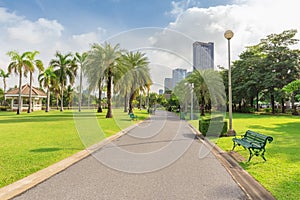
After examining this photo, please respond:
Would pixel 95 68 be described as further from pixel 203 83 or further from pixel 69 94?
pixel 69 94

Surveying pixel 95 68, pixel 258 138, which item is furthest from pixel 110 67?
pixel 258 138

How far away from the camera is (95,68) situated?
2500cm

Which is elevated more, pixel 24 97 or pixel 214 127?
pixel 24 97

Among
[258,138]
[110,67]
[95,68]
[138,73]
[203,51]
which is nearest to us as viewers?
[258,138]

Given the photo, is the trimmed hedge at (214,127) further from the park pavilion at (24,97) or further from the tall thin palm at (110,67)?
the park pavilion at (24,97)

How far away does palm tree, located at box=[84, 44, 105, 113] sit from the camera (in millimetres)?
24734

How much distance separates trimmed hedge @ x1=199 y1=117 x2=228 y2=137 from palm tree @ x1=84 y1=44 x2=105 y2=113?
15.3m

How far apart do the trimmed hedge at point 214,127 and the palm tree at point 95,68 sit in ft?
50.3

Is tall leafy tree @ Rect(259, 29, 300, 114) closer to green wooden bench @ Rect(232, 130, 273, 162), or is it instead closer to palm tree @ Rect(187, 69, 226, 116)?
palm tree @ Rect(187, 69, 226, 116)

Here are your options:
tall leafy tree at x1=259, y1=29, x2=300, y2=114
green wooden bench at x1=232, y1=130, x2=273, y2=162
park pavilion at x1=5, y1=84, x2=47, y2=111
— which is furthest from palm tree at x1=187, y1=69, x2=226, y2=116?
park pavilion at x1=5, y1=84, x2=47, y2=111

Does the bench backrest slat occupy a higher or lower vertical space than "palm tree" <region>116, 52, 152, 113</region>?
lower

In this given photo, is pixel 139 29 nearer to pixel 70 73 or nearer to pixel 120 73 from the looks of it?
pixel 120 73

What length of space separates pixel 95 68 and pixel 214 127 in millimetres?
16778

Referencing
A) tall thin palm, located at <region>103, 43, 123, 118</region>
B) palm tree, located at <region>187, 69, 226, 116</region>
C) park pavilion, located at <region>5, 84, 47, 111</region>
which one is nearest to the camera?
tall thin palm, located at <region>103, 43, 123, 118</region>
